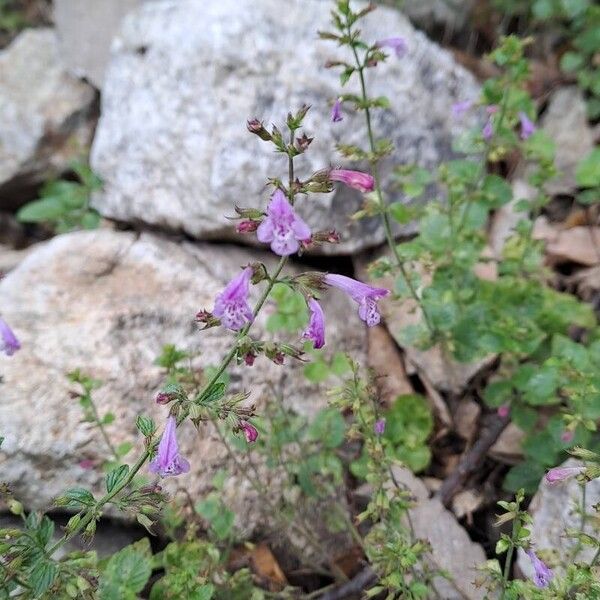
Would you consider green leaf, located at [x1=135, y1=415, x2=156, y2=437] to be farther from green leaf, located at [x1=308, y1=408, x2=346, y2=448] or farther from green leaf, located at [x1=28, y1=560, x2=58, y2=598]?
green leaf, located at [x1=308, y1=408, x2=346, y2=448]

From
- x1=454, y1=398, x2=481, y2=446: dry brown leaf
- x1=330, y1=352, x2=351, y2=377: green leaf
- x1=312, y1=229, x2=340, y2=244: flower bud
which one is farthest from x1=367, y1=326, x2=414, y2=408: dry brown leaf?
x1=312, y1=229, x2=340, y2=244: flower bud

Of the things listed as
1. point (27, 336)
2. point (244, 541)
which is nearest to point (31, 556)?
point (244, 541)

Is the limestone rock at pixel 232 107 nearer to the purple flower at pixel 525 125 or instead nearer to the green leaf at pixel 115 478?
the purple flower at pixel 525 125

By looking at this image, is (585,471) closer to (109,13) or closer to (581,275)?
(581,275)

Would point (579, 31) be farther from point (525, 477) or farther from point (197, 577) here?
point (197, 577)

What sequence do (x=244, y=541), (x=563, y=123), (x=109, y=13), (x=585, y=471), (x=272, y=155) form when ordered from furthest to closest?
(x=109, y=13) → (x=563, y=123) → (x=272, y=155) → (x=244, y=541) → (x=585, y=471)

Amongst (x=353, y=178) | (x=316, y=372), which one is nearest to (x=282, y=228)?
(x=353, y=178)
